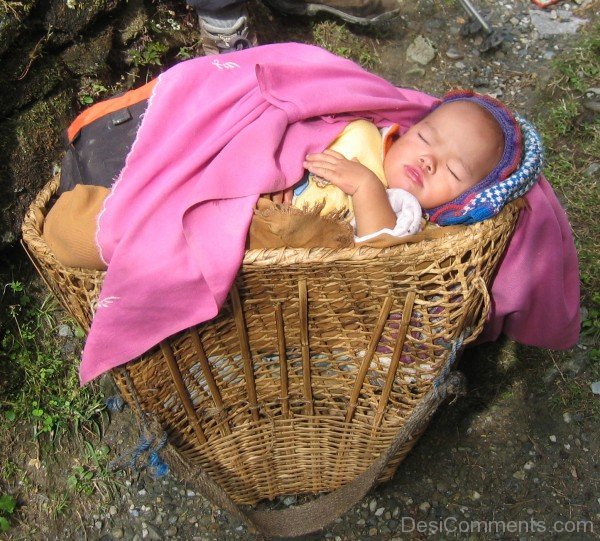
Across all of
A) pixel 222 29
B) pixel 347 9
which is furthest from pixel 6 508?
pixel 347 9

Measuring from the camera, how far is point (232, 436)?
2.22m

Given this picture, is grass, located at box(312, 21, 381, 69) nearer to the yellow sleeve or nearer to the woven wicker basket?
the yellow sleeve

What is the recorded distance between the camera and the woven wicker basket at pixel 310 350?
166cm

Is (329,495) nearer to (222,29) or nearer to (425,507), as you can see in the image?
(425,507)

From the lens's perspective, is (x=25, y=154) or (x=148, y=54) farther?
(x=148, y=54)

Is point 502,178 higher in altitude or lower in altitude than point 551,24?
higher

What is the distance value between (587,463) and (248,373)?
4.70 ft

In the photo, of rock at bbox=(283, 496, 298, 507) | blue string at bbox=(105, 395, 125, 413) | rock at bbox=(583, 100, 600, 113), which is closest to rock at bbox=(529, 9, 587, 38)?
rock at bbox=(583, 100, 600, 113)

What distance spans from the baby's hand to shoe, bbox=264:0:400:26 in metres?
2.15

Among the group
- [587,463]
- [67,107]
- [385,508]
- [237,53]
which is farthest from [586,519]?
[67,107]

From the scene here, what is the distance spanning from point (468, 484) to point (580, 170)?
1798 millimetres

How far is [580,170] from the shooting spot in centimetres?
342

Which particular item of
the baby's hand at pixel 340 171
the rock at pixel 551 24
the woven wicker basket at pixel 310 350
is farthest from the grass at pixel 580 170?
the baby's hand at pixel 340 171

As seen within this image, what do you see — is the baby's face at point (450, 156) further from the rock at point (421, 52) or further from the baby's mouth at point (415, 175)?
the rock at point (421, 52)
